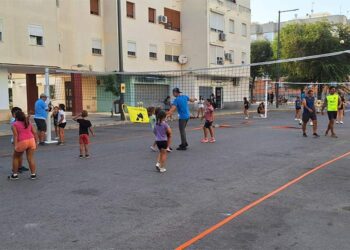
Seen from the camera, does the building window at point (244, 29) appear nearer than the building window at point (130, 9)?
No

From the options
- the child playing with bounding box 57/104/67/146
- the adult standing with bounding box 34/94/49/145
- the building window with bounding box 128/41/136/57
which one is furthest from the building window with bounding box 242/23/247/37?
the adult standing with bounding box 34/94/49/145

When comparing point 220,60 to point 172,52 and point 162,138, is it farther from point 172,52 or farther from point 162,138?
point 162,138

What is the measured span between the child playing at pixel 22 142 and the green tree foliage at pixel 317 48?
1498 inches

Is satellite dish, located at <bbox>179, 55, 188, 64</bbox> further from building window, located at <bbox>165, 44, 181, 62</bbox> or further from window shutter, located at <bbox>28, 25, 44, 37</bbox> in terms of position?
window shutter, located at <bbox>28, 25, 44, 37</bbox>

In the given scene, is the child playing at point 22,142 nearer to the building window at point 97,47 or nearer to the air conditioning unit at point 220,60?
the building window at point 97,47

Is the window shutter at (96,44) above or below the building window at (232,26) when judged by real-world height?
below

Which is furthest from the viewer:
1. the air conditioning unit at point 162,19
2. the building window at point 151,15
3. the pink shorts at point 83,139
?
the air conditioning unit at point 162,19

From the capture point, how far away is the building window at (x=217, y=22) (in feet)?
129

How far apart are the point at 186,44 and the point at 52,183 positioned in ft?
105

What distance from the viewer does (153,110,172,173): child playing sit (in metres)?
9.34

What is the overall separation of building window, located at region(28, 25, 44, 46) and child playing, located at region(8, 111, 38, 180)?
1712cm

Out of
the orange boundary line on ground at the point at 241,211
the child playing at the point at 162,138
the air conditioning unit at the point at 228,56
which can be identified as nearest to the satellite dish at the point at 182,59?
the air conditioning unit at the point at 228,56

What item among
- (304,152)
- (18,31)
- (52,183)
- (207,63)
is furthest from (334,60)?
(52,183)

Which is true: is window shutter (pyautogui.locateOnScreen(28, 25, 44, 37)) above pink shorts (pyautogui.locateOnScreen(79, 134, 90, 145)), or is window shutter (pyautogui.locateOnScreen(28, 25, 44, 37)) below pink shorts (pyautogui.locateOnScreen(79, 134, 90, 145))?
above
